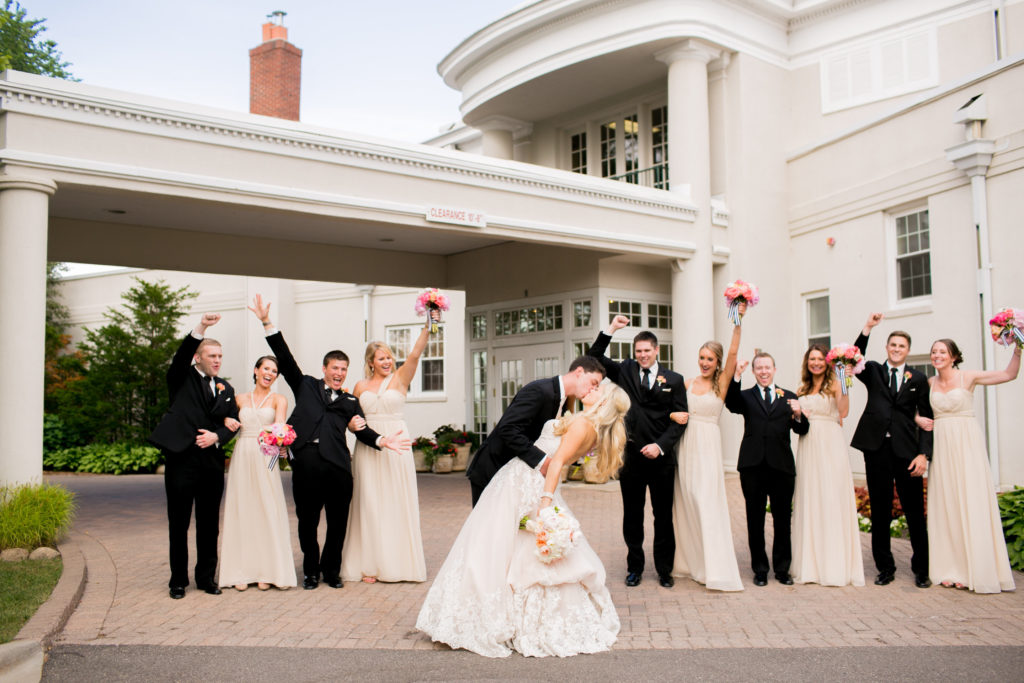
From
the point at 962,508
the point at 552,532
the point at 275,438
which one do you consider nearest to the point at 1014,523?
the point at 962,508

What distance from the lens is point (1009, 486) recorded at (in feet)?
37.1

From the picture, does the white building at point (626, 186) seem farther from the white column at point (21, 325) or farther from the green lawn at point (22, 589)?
the green lawn at point (22, 589)

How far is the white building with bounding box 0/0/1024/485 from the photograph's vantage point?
10273 mm

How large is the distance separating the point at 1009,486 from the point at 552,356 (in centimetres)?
779

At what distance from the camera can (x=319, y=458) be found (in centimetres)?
733

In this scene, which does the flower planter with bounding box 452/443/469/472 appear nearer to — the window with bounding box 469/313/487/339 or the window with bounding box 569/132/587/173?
the window with bounding box 469/313/487/339

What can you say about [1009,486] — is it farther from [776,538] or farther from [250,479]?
[250,479]

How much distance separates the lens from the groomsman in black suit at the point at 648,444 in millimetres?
7609

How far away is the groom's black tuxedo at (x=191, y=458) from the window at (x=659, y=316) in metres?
Answer: 10.5

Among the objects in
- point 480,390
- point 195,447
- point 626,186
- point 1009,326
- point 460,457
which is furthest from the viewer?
point 460,457

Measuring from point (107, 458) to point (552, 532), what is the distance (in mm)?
18488

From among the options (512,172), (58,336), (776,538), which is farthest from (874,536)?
(58,336)

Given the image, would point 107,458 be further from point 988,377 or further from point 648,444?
point 988,377

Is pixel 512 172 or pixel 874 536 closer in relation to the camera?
pixel 874 536
